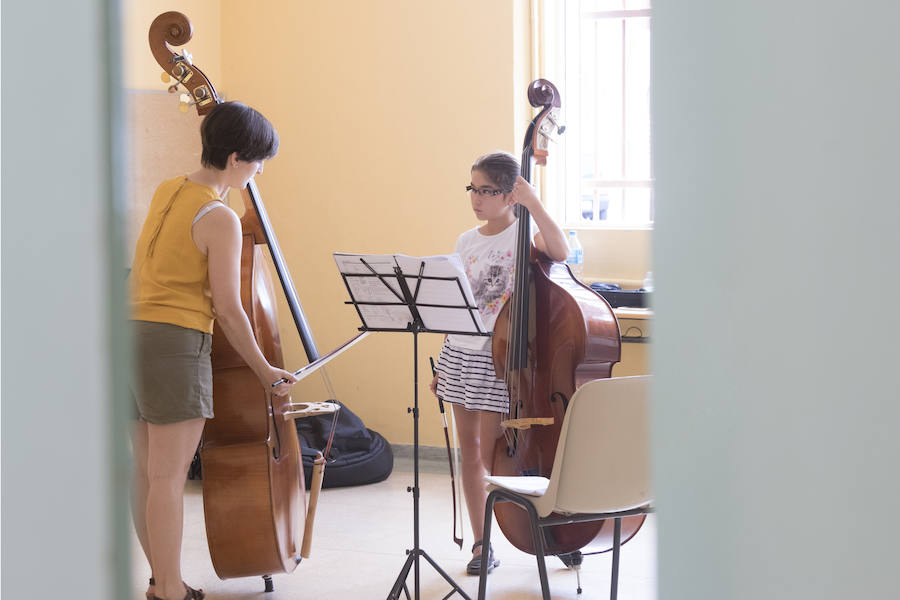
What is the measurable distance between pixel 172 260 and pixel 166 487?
1.81 feet

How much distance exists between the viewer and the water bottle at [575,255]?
377 centimetres

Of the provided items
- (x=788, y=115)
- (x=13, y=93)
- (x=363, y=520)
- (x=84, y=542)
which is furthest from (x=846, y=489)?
(x=363, y=520)

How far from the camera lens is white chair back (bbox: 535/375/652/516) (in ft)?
6.01

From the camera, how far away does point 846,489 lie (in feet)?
1.81

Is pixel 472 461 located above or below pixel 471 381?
below

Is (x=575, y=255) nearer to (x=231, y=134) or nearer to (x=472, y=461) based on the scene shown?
(x=472, y=461)

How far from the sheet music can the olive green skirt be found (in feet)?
1.38

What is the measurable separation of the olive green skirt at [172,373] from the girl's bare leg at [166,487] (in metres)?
0.04

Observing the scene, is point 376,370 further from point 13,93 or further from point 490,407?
point 13,93

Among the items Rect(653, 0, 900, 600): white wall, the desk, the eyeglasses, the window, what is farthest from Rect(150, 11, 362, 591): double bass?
the window

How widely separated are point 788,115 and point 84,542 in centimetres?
59

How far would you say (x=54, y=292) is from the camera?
0.64 meters

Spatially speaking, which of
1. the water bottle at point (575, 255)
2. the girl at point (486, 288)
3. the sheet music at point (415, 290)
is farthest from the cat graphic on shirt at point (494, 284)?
the water bottle at point (575, 255)

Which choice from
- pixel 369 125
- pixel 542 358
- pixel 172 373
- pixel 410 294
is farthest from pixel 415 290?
pixel 369 125
